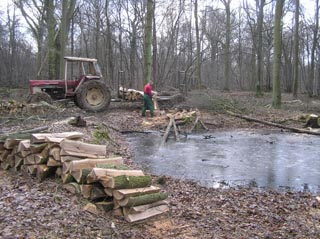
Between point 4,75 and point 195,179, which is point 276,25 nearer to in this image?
point 195,179

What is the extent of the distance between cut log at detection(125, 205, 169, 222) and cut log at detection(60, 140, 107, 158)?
1.74m

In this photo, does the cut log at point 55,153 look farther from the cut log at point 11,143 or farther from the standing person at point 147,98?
the standing person at point 147,98

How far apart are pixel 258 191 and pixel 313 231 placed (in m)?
1.86

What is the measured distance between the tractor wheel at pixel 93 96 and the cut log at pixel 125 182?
11.5 meters

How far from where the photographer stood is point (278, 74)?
19656 millimetres

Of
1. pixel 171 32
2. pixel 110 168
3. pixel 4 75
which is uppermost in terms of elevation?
pixel 171 32

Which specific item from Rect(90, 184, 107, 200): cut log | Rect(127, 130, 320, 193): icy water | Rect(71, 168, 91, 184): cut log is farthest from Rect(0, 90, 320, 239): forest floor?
Rect(127, 130, 320, 193): icy water

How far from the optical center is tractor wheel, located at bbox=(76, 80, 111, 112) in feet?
54.4

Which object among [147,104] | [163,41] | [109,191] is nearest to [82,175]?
[109,191]

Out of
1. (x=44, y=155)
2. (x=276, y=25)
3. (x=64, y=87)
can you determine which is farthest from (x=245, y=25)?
(x=44, y=155)

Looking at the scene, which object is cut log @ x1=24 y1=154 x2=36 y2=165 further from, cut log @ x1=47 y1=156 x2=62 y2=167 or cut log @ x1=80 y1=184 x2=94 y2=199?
cut log @ x1=80 y1=184 x2=94 y2=199

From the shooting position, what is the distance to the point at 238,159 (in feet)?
31.9

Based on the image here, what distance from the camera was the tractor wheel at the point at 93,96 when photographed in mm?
16594

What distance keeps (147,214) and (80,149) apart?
1935mm
